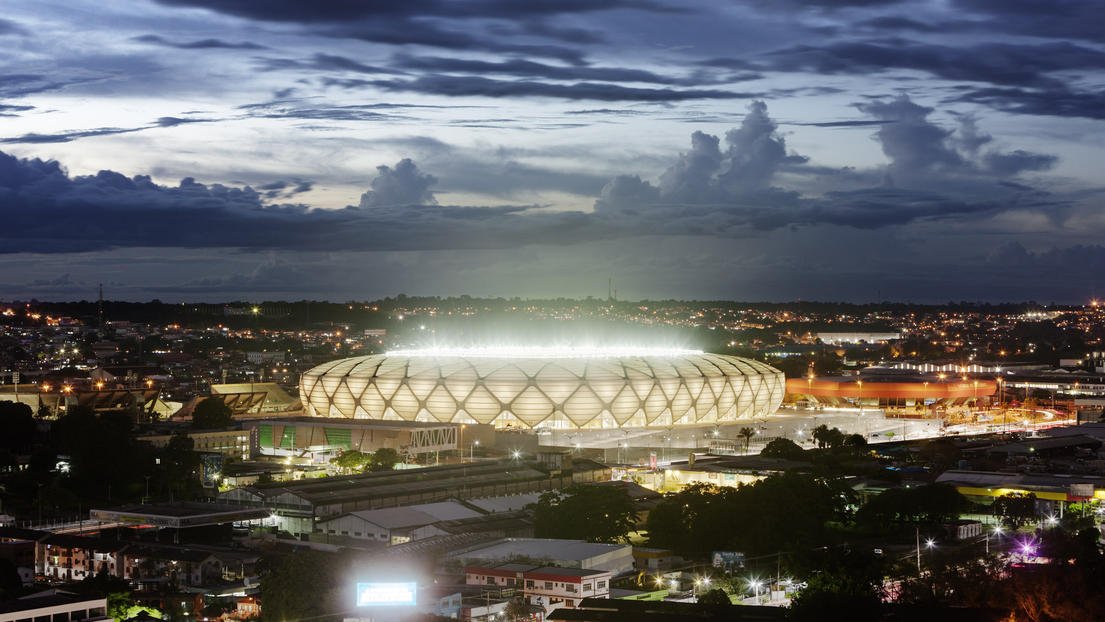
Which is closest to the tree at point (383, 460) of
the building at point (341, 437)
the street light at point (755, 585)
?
the building at point (341, 437)

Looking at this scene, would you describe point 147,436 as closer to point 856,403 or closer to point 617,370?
point 617,370

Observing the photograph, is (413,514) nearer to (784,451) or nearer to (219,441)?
(784,451)

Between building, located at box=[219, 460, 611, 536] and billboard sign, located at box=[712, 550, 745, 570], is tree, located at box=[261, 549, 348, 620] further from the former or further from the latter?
building, located at box=[219, 460, 611, 536]

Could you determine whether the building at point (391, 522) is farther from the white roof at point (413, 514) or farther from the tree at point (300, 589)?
the tree at point (300, 589)

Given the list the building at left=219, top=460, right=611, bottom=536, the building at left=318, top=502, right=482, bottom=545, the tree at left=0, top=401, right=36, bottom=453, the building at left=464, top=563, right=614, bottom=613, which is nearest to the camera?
the building at left=464, top=563, right=614, bottom=613

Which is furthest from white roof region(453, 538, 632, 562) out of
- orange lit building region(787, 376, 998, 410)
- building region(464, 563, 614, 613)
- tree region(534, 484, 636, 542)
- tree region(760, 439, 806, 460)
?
orange lit building region(787, 376, 998, 410)

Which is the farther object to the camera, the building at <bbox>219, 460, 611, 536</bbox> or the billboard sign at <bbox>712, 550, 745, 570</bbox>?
the building at <bbox>219, 460, 611, 536</bbox>
